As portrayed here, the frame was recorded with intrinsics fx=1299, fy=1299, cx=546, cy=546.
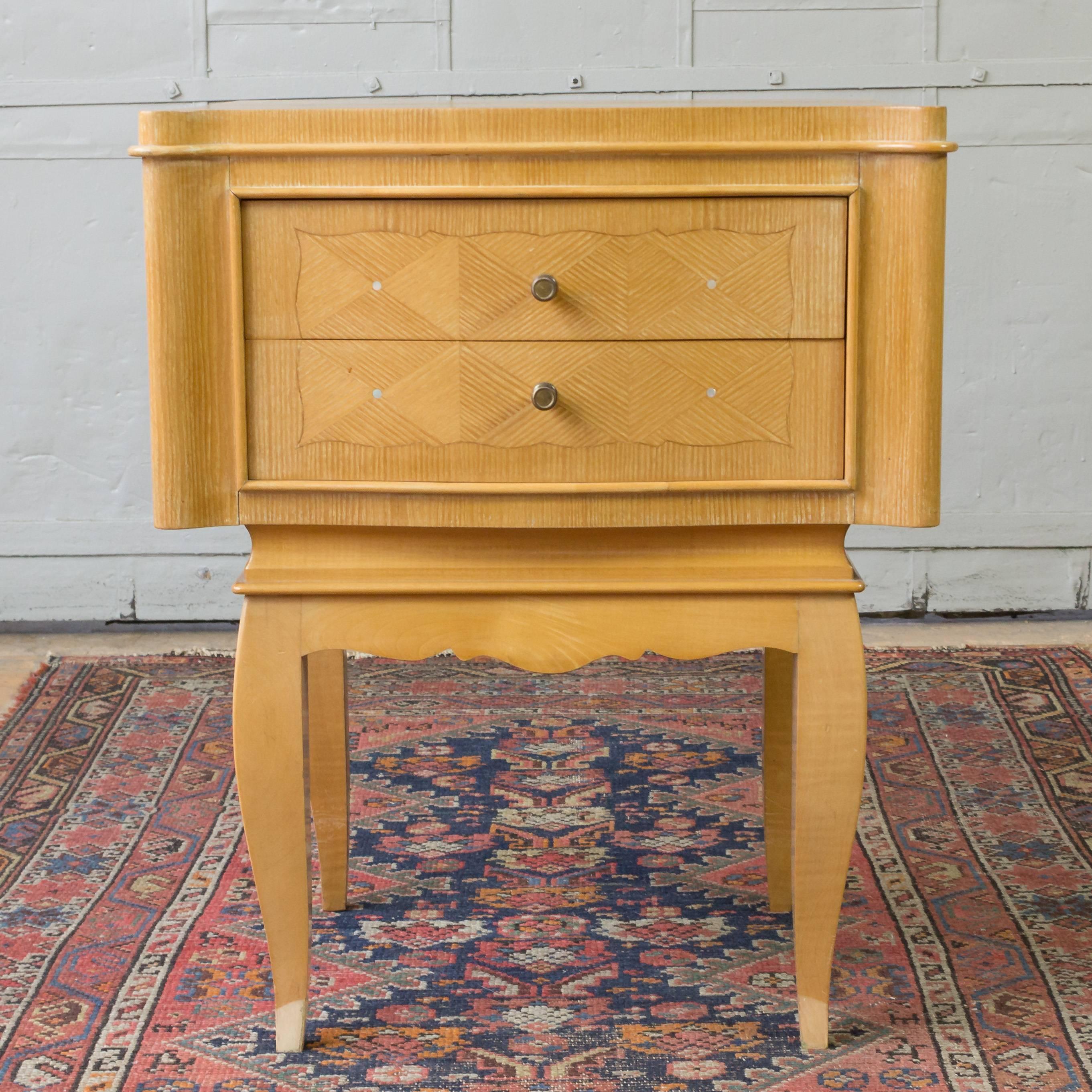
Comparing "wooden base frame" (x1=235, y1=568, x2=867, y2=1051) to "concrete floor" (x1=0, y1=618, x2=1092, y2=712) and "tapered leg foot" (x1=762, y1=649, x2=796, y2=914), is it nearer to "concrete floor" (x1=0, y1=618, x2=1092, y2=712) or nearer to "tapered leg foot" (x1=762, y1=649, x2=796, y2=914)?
"tapered leg foot" (x1=762, y1=649, x2=796, y2=914)

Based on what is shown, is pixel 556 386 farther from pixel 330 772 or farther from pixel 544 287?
pixel 330 772

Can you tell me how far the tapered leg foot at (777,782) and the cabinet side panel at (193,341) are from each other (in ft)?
2.57

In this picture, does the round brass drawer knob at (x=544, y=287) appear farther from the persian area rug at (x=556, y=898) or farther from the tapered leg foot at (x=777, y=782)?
the persian area rug at (x=556, y=898)

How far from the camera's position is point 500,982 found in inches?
63.9

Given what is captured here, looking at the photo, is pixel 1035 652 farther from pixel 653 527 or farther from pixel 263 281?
pixel 263 281

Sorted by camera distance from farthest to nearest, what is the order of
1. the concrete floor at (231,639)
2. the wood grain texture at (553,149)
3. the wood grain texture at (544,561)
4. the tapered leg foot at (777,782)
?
the concrete floor at (231,639) → the tapered leg foot at (777,782) → the wood grain texture at (544,561) → the wood grain texture at (553,149)

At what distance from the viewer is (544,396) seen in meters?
1.28

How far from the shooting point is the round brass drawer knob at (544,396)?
128 cm

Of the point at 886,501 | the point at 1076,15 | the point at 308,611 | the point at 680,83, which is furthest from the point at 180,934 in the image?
the point at 1076,15

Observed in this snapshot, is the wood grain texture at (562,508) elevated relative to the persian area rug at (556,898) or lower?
elevated

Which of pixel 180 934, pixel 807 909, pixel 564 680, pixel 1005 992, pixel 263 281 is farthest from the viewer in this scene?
pixel 564 680

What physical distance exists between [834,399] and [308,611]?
58 cm

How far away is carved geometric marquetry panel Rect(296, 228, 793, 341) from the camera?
1271 mm

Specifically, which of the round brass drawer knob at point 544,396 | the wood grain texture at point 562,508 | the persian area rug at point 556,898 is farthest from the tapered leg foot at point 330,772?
the round brass drawer knob at point 544,396
